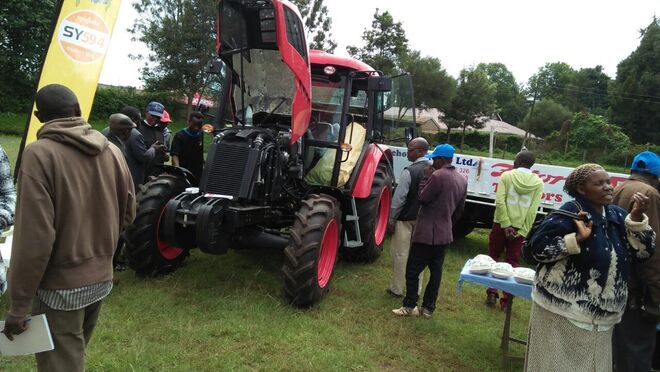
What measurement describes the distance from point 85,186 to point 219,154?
236 centimetres

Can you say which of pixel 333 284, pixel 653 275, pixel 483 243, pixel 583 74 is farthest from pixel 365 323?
pixel 583 74

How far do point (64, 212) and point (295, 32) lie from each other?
2.83 metres

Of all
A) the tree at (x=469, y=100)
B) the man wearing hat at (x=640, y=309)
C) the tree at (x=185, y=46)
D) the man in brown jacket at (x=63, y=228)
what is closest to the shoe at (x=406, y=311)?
the man wearing hat at (x=640, y=309)

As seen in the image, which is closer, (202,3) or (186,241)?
(186,241)

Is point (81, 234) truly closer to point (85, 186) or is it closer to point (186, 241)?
point (85, 186)

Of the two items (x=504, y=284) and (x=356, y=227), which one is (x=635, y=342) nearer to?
(x=504, y=284)

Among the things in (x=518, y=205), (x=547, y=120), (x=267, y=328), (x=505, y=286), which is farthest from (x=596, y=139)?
(x=267, y=328)

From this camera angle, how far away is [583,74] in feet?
232

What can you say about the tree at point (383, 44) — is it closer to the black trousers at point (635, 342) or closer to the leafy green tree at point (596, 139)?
the leafy green tree at point (596, 139)

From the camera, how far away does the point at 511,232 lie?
5.11m

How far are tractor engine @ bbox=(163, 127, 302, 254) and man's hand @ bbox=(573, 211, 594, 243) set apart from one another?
262 cm

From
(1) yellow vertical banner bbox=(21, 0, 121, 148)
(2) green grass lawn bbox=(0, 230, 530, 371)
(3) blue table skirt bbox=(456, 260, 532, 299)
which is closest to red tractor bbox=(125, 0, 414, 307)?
(2) green grass lawn bbox=(0, 230, 530, 371)

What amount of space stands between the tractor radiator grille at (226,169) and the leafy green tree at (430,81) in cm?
2811

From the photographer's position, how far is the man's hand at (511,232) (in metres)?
5.11
